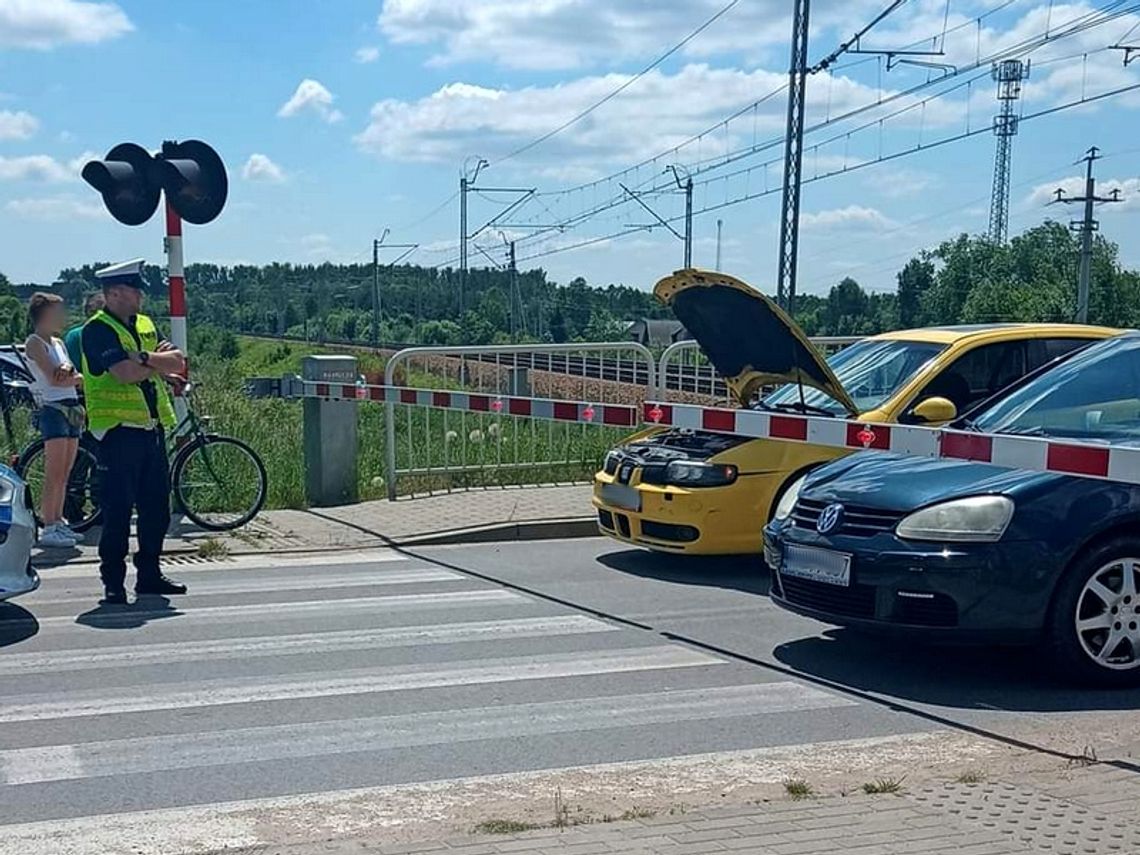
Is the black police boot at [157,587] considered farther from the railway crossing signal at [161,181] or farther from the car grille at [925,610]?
the car grille at [925,610]

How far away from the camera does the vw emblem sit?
692 cm

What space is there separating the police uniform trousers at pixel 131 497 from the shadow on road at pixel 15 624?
53 cm

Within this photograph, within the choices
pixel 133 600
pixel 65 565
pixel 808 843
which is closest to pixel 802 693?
pixel 808 843

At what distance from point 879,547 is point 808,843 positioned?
7.97 feet

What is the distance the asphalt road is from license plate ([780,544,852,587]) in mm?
497

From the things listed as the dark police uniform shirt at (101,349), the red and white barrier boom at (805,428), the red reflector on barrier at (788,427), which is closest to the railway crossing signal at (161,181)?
the red and white barrier boom at (805,428)

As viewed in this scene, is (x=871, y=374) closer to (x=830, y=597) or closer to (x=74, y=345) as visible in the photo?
(x=830, y=597)

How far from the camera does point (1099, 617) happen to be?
21.6ft

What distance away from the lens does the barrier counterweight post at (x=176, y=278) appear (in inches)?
449

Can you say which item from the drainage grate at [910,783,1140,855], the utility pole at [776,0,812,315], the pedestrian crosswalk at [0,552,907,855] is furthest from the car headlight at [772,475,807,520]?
the utility pole at [776,0,812,315]

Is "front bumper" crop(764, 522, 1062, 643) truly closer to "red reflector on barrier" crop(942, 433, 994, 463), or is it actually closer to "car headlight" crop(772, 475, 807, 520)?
"red reflector on barrier" crop(942, 433, 994, 463)

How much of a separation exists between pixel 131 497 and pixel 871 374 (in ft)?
16.3

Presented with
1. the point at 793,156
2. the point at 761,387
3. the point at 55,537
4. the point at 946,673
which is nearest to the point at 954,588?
the point at 946,673

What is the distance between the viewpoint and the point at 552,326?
62219 millimetres
